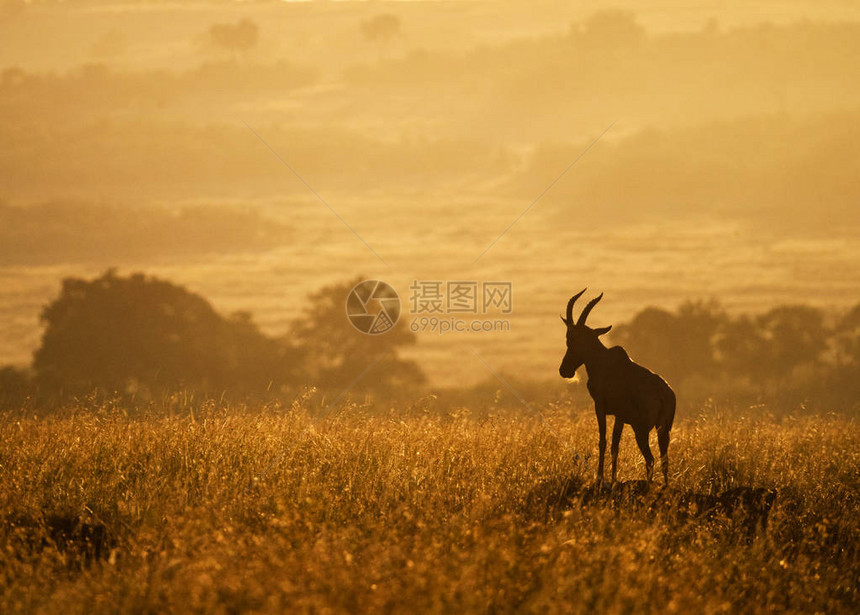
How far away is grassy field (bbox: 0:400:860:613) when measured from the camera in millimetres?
6871

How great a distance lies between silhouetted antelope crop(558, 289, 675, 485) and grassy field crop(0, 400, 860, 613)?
71cm

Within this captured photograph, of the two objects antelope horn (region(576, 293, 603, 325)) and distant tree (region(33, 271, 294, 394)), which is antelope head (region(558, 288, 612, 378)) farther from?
distant tree (region(33, 271, 294, 394))

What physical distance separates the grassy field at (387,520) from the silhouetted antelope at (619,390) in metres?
0.71

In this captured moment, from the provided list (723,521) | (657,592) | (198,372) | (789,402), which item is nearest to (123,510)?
(657,592)

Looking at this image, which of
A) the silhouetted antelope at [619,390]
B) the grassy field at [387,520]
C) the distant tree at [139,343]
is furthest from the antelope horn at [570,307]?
the distant tree at [139,343]

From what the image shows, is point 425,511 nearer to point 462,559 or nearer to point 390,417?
point 462,559

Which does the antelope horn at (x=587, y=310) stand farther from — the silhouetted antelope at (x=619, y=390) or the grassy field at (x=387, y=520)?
the grassy field at (x=387, y=520)

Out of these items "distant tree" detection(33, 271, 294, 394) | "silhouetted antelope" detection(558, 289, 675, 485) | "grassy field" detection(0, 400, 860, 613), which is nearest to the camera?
"grassy field" detection(0, 400, 860, 613)

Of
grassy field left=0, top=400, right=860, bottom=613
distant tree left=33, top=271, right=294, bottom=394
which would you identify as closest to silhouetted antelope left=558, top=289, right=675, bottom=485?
grassy field left=0, top=400, right=860, bottom=613

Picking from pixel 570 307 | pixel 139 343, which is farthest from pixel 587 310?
pixel 139 343

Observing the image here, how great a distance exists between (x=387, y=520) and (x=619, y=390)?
150 inches

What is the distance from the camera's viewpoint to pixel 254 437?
41.1 feet

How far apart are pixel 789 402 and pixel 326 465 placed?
18824 mm

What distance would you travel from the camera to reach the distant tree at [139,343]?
1543 inches
